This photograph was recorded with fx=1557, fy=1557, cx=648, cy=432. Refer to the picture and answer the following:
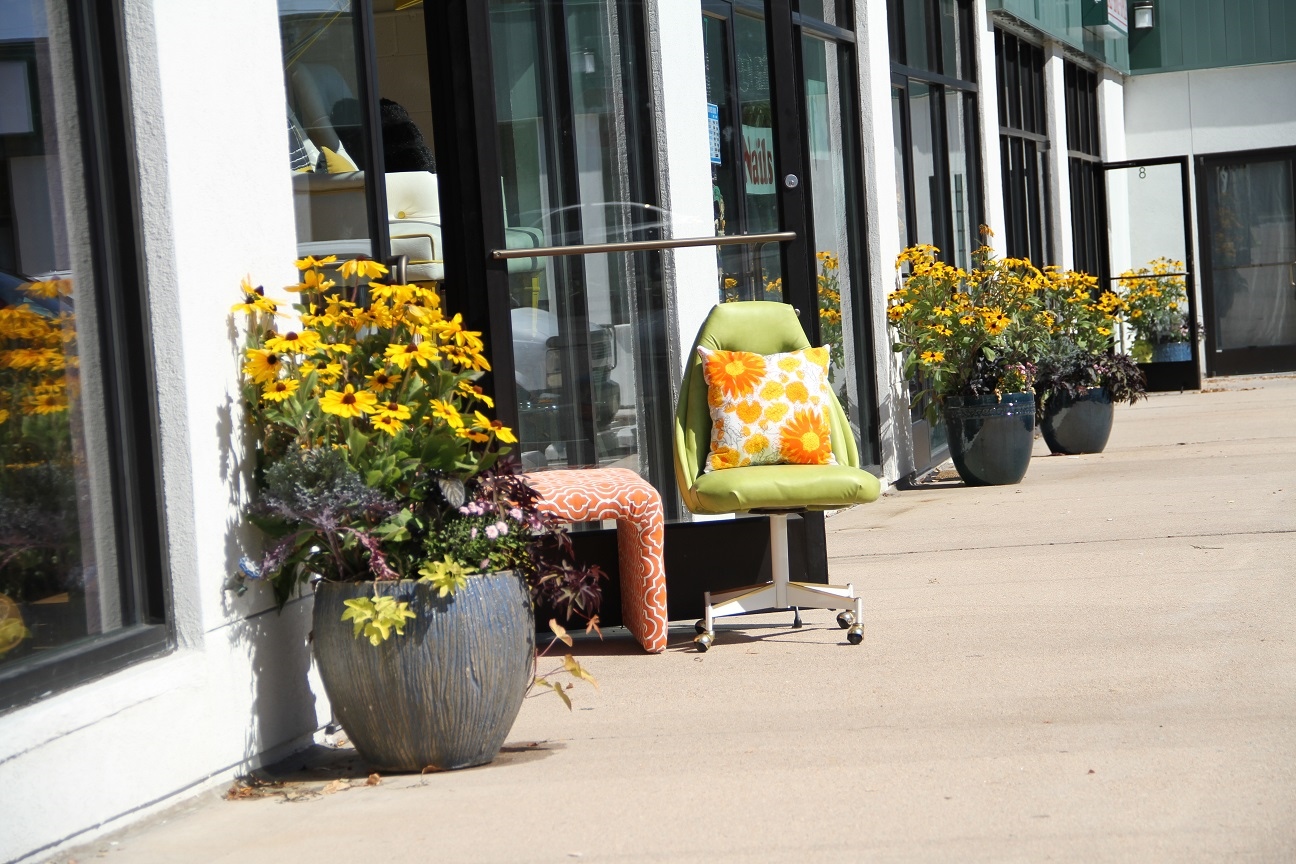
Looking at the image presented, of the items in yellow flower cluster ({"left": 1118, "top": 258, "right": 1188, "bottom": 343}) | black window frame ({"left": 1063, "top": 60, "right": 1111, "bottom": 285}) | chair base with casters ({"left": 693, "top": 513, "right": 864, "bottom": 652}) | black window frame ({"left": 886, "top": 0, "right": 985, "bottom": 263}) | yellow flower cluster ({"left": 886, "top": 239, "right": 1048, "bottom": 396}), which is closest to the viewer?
chair base with casters ({"left": 693, "top": 513, "right": 864, "bottom": 652})

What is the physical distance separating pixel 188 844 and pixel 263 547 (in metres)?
0.81

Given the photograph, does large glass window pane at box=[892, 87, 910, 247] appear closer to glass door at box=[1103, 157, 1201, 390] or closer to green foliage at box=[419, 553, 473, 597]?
glass door at box=[1103, 157, 1201, 390]

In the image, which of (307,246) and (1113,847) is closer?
(1113,847)

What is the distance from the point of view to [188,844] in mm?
2965

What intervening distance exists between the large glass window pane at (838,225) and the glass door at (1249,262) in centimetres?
787

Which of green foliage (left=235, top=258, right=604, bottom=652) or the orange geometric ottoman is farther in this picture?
the orange geometric ottoman

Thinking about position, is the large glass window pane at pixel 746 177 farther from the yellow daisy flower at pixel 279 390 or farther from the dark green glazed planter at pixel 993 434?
the dark green glazed planter at pixel 993 434

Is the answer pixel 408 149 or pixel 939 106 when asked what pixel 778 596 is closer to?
pixel 408 149

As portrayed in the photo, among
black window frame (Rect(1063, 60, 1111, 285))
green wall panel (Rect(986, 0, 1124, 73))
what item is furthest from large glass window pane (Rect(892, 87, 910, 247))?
black window frame (Rect(1063, 60, 1111, 285))

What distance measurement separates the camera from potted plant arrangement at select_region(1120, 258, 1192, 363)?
12719mm

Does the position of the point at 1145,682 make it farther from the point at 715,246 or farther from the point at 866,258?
the point at 866,258

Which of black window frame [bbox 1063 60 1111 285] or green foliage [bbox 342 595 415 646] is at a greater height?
black window frame [bbox 1063 60 1111 285]

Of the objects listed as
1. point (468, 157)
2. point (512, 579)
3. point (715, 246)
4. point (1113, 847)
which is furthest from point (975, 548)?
point (1113, 847)

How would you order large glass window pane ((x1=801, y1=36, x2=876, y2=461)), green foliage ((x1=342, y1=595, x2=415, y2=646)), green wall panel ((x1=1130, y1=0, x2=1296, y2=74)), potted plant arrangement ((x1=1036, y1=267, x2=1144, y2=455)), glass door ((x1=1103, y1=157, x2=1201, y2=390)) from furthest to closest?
green wall panel ((x1=1130, y1=0, x2=1296, y2=74)) → glass door ((x1=1103, y1=157, x2=1201, y2=390)) → potted plant arrangement ((x1=1036, y1=267, x2=1144, y2=455)) → large glass window pane ((x1=801, y1=36, x2=876, y2=461)) → green foliage ((x1=342, y1=595, x2=415, y2=646))
